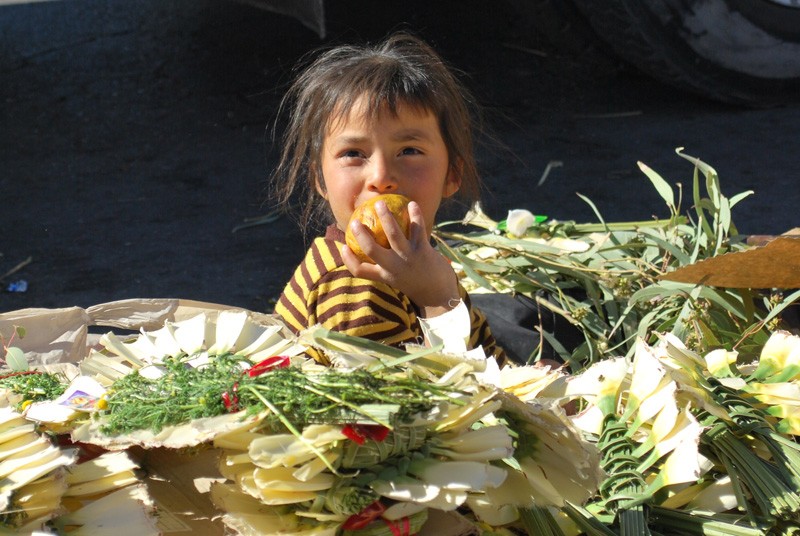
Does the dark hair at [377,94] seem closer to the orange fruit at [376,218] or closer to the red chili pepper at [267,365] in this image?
the orange fruit at [376,218]

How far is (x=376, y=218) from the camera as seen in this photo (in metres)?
1.56

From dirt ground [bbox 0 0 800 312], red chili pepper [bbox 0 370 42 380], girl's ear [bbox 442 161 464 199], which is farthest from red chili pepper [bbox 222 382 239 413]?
dirt ground [bbox 0 0 800 312]

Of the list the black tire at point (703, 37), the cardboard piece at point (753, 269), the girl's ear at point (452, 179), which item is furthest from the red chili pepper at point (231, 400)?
the black tire at point (703, 37)

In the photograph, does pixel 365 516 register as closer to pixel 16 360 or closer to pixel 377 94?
pixel 16 360

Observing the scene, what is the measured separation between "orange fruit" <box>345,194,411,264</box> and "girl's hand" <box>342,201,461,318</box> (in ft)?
0.07

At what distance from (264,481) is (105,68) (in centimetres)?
477

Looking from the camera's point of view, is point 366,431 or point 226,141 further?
point 226,141

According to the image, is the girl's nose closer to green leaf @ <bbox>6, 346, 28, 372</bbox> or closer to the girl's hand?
the girl's hand

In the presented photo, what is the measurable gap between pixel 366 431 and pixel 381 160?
2.76 feet

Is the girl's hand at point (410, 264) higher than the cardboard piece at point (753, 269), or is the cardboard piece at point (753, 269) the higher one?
the girl's hand at point (410, 264)

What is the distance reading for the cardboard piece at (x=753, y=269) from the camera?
1647mm

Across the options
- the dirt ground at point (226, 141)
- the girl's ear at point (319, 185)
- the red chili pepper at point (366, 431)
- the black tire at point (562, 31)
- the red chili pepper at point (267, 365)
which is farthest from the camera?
the black tire at point (562, 31)

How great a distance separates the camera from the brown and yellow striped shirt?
1662mm

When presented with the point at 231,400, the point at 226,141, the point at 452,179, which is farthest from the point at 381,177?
the point at 226,141
